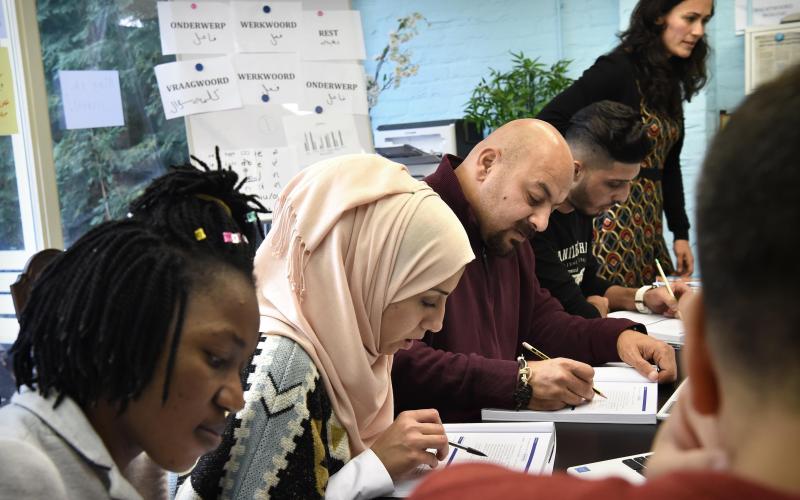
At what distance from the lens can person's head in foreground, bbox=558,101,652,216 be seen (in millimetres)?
2555

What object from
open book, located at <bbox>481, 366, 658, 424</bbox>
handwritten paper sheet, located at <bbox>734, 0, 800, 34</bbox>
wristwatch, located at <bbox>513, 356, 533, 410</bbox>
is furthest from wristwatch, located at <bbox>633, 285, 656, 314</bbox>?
handwritten paper sheet, located at <bbox>734, 0, 800, 34</bbox>

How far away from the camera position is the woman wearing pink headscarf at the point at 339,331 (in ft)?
3.92

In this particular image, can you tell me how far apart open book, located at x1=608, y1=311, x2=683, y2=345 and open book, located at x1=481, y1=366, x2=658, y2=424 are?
0.29 meters

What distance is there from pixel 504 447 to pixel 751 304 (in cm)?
97

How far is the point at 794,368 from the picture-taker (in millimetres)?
445

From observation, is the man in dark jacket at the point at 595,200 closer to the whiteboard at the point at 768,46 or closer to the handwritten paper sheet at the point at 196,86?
the handwritten paper sheet at the point at 196,86

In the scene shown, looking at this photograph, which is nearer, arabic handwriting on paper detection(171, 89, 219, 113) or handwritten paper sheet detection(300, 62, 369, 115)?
arabic handwriting on paper detection(171, 89, 219, 113)

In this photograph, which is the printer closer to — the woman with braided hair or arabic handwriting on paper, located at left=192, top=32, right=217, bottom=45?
arabic handwriting on paper, located at left=192, top=32, right=217, bottom=45

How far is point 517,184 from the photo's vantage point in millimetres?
2051

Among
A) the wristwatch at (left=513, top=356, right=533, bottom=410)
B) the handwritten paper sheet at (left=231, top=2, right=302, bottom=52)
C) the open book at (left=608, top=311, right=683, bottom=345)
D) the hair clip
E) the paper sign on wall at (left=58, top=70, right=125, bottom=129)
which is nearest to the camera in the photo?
the hair clip

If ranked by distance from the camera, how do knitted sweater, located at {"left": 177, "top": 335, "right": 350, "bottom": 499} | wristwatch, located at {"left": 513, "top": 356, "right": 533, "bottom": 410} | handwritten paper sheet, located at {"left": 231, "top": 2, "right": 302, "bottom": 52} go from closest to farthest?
knitted sweater, located at {"left": 177, "top": 335, "right": 350, "bottom": 499}
wristwatch, located at {"left": 513, "top": 356, "right": 533, "bottom": 410}
handwritten paper sheet, located at {"left": 231, "top": 2, "right": 302, "bottom": 52}

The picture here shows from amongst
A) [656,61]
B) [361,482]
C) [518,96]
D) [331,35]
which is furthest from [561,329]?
[518,96]

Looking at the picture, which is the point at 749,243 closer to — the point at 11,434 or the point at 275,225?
the point at 11,434

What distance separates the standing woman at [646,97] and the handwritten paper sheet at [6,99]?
1840mm
